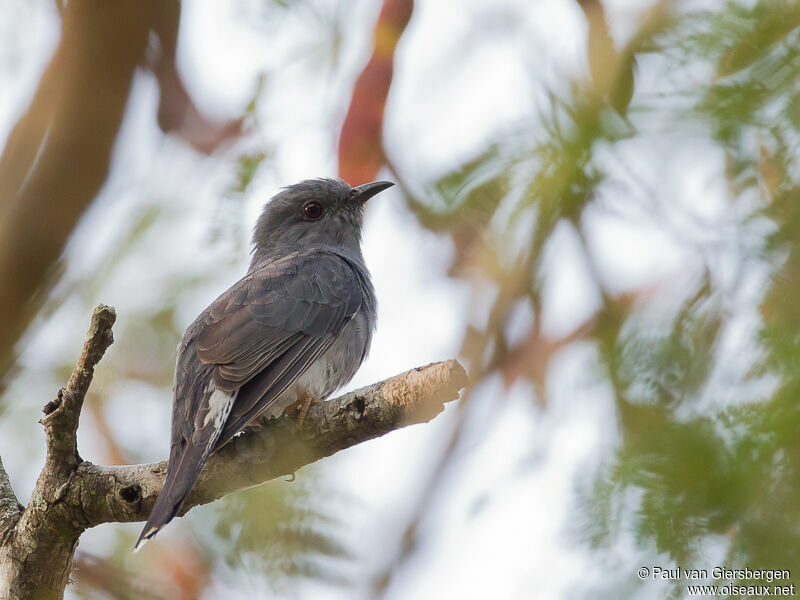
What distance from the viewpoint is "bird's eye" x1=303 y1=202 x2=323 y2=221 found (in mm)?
7172

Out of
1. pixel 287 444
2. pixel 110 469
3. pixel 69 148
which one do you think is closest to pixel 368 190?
pixel 69 148

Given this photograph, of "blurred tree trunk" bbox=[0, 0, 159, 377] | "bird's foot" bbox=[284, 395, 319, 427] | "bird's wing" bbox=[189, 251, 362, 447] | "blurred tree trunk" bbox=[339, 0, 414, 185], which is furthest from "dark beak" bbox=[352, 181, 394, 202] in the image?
"blurred tree trunk" bbox=[0, 0, 159, 377]

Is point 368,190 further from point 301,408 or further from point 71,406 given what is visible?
point 71,406

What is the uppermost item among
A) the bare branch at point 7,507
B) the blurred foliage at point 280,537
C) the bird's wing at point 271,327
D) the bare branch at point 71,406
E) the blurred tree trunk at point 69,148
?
the blurred tree trunk at point 69,148

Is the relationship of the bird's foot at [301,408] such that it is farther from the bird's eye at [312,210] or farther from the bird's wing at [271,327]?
the bird's eye at [312,210]

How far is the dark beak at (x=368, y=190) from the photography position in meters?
6.80

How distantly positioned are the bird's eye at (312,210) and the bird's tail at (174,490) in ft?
11.2

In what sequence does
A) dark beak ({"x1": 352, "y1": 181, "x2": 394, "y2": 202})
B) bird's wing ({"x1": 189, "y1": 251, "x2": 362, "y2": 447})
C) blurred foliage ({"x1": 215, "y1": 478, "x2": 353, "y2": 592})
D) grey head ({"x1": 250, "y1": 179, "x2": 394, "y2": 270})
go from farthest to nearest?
grey head ({"x1": 250, "y1": 179, "x2": 394, "y2": 270}), dark beak ({"x1": 352, "y1": 181, "x2": 394, "y2": 202}), bird's wing ({"x1": 189, "y1": 251, "x2": 362, "y2": 447}), blurred foliage ({"x1": 215, "y1": 478, "x2": 353, "y2": 592})

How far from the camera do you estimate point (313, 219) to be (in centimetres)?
720

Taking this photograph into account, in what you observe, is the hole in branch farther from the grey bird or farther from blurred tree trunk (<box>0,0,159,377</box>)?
blurred tree trunk (<box>0,0,159,377</box>)

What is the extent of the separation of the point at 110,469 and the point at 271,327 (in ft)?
4.63

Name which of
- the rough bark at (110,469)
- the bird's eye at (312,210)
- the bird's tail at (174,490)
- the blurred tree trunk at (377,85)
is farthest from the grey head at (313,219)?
the bird's tail at (174,490)

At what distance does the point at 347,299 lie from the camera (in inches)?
226

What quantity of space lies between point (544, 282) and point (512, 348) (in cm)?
63
